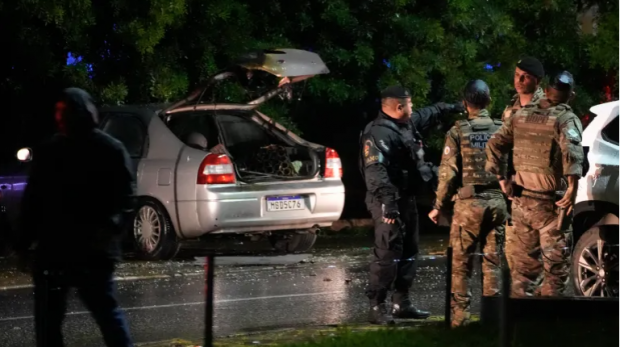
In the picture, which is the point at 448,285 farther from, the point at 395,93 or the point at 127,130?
the point at 127,130

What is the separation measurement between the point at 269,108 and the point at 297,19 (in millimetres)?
1360

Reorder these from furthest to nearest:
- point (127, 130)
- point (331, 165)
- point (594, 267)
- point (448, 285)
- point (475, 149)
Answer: point (331, 165), point (127, 130), point (594, 267), point (475, 149), point (448, 285)

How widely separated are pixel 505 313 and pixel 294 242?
7646 mm

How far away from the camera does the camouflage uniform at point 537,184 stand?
28.3ft

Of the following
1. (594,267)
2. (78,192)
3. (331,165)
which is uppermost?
(331,165)

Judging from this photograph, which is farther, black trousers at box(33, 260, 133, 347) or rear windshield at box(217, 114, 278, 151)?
rear windshield at box(217, 114, 278, 151)

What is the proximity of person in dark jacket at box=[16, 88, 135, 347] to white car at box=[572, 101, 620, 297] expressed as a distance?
4.32 m

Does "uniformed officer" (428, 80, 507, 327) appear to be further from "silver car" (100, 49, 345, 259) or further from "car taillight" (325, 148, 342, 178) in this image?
"car taillight" (325, 148, 342, 178)

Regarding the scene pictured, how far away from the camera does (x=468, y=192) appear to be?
30.2 feet

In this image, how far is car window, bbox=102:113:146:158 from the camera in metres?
13.7

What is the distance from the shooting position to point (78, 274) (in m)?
6.91

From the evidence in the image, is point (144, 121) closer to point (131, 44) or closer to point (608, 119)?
point (131, 44)

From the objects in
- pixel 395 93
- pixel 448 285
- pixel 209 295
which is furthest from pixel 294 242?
pixel 209 295

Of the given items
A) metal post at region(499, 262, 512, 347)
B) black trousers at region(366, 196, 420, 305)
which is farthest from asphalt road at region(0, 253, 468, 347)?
metal post at region(499, 262, 512, 347)
